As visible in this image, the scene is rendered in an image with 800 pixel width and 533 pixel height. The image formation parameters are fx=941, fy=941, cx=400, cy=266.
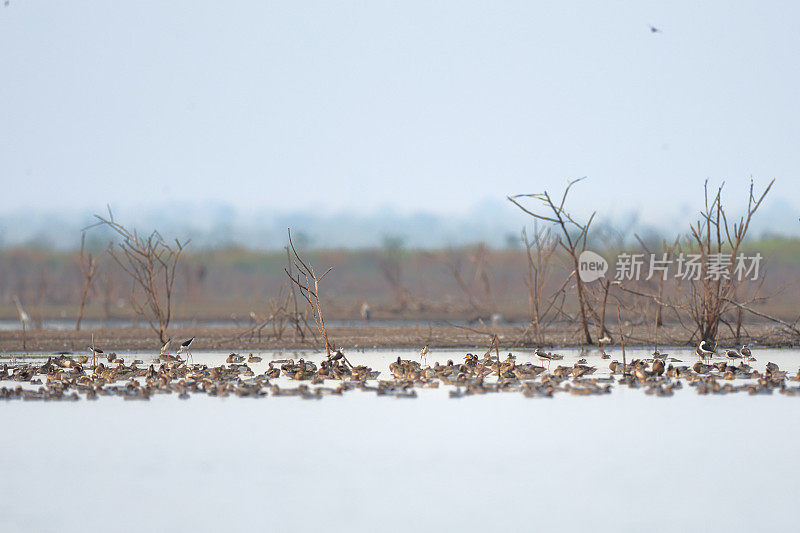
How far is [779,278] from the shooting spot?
39.0 meters

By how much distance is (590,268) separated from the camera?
675 inches

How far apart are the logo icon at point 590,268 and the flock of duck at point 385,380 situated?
10.8 feet

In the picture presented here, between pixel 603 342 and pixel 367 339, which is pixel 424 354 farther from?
pixel 367 339

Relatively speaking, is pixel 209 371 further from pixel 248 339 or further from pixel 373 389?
pixel 248 339

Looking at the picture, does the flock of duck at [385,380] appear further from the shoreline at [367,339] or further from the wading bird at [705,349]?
the shoreline at [367,339]

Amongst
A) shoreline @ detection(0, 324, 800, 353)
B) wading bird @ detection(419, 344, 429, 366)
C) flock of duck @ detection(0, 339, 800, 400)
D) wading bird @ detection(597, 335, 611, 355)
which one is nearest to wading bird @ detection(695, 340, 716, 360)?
flock of duck @ detection(0, 339, 800, 400)

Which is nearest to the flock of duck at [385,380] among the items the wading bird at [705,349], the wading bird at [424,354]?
the wading bird at [705,349]

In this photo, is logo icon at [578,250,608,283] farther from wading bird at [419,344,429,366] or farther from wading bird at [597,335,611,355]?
wading bird at [419,344,429,366]

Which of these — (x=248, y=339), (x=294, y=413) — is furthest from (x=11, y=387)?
(x=248, y=339)

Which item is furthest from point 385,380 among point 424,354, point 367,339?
point 367,339

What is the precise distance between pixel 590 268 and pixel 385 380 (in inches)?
267

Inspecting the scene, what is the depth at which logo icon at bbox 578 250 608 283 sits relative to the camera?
53.2 feet

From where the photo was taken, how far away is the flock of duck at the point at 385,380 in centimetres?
1079

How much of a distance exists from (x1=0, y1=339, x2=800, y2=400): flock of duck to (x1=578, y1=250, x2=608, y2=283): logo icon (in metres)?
3.29
